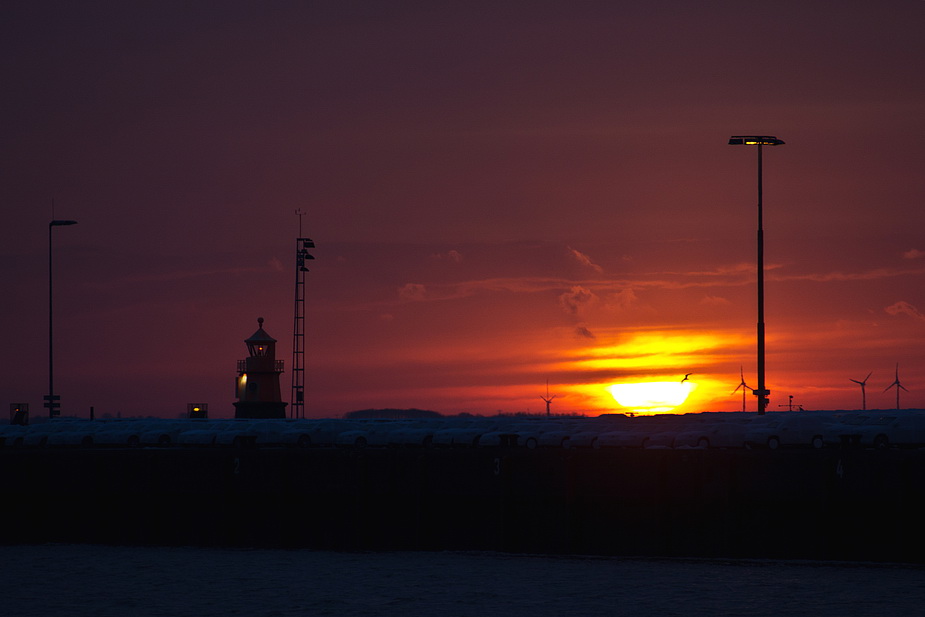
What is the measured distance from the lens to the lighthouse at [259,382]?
310ft

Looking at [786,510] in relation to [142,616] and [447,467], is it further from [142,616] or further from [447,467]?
[142,616]

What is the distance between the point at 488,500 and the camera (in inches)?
1286

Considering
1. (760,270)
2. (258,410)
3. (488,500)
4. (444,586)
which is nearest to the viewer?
(444,586)

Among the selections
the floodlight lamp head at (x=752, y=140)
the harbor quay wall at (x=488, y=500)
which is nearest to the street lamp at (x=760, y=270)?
the floodlight lamp head at (x=752, y=140)

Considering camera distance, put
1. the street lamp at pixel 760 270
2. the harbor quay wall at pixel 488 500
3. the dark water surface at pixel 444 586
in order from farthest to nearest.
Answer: the street lamp at pixel 760 270 < the harbor quay wall at pixel 488 500 < the dark water surface at pixel 444 586

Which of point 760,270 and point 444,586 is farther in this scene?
point 760,270

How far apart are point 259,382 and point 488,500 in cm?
6483

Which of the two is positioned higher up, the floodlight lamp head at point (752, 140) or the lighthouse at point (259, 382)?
the floodlight lamp head at point (752, 140)

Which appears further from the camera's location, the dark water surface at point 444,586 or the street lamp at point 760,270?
the street lamp at point 760,270

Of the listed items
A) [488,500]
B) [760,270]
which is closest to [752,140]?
[760,270]

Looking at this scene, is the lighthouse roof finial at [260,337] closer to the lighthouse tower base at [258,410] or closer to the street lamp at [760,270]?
the lighthouse tower base at [258,410]

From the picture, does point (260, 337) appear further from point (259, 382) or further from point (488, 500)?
point (488, 500)

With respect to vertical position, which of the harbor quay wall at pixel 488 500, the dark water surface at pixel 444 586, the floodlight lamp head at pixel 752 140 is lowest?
the dark water surface at pixel 444 586

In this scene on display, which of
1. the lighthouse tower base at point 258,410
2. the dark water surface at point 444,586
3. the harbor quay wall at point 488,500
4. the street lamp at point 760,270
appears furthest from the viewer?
the lighthouse tower base at point 258,410
